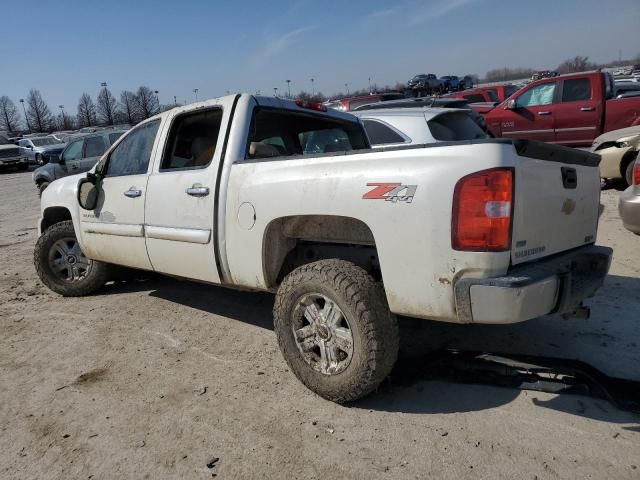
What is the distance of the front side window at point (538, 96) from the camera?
11789 mm

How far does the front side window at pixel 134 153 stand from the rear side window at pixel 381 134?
2985mm

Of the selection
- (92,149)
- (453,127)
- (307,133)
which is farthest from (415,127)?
(92,149)

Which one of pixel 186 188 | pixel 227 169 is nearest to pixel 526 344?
pixel 227 169

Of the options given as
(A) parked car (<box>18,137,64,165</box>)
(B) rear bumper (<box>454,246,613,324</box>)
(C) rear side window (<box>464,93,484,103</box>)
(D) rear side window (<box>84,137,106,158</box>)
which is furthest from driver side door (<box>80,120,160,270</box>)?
(A) parked car (<box>18,137,64,165</box>)

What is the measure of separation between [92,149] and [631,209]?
41.2 feet

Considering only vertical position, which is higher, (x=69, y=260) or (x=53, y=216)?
(x=53, y=216)

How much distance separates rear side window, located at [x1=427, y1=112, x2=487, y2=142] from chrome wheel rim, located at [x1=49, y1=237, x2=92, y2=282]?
441 centimetres

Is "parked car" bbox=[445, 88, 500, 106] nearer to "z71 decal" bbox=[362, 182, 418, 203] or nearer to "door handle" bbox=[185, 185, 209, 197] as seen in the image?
"door handle" bbox=[185, 185, 209, 197]

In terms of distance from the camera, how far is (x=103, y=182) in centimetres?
491

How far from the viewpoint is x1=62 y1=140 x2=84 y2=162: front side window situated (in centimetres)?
1360

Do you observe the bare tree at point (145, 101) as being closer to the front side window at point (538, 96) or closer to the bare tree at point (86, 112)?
the bare tree at point (86, 112)

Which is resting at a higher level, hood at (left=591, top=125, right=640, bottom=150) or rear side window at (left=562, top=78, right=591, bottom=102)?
rear side window at (left=562, top=78, right=591, bottom=102)

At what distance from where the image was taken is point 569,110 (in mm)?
11438

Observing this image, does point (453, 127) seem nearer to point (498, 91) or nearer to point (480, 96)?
point (480, 96)
